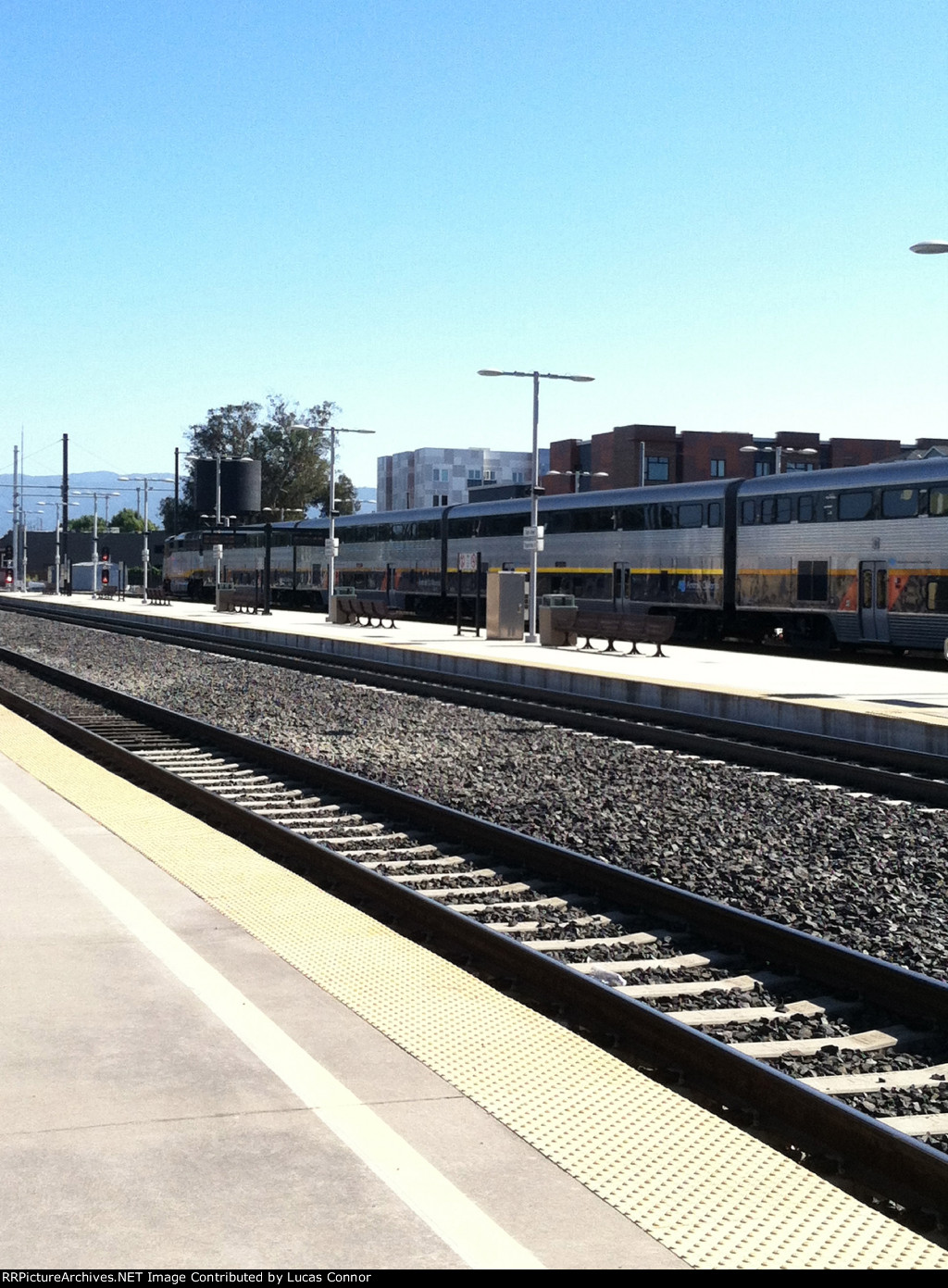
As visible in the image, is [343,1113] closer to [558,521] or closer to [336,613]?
[558,521]

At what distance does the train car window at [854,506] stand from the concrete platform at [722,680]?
3273 mm

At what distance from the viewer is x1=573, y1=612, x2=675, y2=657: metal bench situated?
29688 mm

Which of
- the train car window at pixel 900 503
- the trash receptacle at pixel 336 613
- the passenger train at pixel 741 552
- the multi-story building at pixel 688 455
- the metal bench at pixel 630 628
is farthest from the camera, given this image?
the multi-story building at pixel 688 455

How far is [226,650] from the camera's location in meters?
32.8

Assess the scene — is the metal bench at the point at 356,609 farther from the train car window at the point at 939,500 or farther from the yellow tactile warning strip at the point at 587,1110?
the yellow tactile warning strip at the point at 587,1110

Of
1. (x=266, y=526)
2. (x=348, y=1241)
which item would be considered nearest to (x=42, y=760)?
(x=348, y=1241)

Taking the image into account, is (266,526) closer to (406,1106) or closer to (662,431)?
(662,431)

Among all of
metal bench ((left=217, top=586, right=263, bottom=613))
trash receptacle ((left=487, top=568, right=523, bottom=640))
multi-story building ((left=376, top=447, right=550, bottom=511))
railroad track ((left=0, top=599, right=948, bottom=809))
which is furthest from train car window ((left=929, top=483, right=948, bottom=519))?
multi-story building ((left=376, top=447, right=550, bottom=511))

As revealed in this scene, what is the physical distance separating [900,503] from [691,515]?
8.12 meters

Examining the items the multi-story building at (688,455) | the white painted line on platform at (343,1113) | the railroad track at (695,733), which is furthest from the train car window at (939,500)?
the multi-story building at (688,455)

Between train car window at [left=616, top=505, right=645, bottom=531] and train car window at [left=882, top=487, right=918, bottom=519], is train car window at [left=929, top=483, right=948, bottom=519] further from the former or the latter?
train car window at [left=616, top=505, right=645, bottom=531]

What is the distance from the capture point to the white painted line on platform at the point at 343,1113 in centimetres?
359

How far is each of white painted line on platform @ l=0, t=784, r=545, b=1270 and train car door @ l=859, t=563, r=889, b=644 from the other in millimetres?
24537

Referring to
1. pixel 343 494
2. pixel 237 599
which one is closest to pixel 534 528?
pixel 237 599
